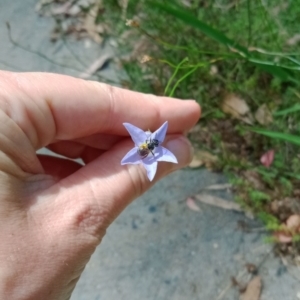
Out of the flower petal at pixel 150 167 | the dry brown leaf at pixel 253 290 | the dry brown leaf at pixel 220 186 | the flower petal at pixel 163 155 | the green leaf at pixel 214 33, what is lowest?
the dry brown leaf at pixel 253 290

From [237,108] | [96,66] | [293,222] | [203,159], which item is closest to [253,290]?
[293,222]

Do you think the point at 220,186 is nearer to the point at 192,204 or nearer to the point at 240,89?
the point at 192,204

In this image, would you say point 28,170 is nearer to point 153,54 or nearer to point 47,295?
point 47,295

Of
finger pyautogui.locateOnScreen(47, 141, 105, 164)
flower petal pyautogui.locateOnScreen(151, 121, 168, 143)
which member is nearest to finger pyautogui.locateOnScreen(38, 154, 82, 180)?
finger pyautogui.locateOnScreen(47, 141, 105, 164)

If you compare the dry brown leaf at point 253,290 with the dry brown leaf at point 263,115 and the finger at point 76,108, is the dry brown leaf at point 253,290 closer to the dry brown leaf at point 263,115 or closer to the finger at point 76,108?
the dry brown leaf at point 263,115

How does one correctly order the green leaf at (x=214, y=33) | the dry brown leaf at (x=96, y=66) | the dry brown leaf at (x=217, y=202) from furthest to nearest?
Answer: the dry brown leaf at (x=96, y=66) < the dry brown leaf at (x=217, y=202) < the green leaf at (x=214, y=33)

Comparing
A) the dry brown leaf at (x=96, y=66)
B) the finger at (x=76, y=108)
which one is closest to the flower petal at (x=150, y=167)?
the finger at (x=76, y=108)

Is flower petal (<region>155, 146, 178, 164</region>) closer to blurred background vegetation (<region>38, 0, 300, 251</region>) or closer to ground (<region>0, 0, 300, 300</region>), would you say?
blurred background vegetation (<region>38, 0, 300, 251</region>)
